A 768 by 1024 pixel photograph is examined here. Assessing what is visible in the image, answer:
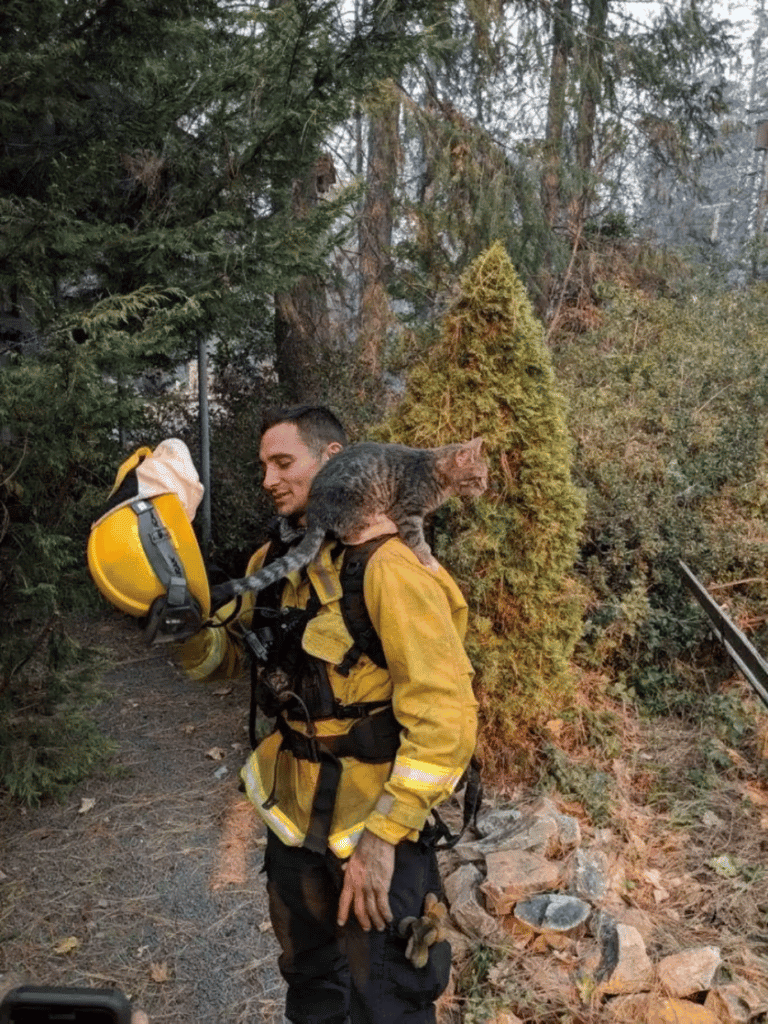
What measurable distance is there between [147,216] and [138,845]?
11.4 feet

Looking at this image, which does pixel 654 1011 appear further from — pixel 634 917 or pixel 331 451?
pixel 331 451

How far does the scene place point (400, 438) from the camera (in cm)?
435

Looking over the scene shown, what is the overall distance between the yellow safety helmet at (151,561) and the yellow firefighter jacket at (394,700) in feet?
1.07

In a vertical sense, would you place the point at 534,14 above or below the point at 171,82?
above

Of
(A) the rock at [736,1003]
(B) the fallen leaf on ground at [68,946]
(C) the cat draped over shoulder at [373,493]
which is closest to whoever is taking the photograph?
(C) the cat draped over shoulder at [373,493]

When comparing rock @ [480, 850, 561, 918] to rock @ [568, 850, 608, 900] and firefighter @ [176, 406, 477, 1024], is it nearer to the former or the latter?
rock @ [568, 850, 608, 900]

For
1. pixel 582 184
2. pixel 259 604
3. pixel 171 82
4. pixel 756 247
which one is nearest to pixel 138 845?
pixel 259 604

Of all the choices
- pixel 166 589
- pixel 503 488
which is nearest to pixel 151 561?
pixel 166 589

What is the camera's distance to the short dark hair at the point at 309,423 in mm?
2373

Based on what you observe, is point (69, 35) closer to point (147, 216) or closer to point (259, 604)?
point (147, 216)

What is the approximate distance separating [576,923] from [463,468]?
6.93 feet

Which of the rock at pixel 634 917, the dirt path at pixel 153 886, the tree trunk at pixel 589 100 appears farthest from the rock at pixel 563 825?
the tree trunk at pixel 589 100

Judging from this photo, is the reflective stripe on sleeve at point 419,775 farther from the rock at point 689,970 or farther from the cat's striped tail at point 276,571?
the rock at point 689,970

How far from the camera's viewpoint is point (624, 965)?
3131mm
